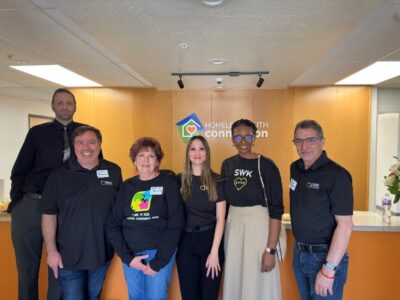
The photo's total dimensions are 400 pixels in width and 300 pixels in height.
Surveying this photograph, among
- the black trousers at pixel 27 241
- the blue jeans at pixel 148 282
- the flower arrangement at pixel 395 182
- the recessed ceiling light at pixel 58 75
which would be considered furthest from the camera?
the recessed ceiling light at pixel 58 75

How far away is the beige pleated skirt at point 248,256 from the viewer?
6.49 feet

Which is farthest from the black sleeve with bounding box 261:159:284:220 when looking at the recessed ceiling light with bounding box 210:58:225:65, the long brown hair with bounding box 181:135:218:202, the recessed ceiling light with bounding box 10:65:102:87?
the recessed ceiling light with bounding box 10:65:102:87

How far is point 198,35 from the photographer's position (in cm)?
295

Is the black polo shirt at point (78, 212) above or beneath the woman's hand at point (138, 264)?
above

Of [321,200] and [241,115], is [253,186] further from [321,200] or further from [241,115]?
[241,115]

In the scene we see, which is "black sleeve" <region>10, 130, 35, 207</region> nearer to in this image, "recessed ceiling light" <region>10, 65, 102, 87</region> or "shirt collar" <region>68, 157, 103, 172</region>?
"shirt collar" <region>68, 157, 103, 172</region>

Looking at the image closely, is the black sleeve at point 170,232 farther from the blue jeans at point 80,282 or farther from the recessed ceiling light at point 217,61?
the recessed ceiling light at point 217,61

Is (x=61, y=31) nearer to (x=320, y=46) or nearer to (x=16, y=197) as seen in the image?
(x=16, y=197)

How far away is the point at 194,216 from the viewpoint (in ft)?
6.18

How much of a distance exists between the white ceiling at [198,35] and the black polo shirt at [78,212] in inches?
51.1

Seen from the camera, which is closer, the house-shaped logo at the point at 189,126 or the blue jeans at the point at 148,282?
the blue jeans at the point at 148,282

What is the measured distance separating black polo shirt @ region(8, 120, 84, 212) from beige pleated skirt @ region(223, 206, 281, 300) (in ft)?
4.01

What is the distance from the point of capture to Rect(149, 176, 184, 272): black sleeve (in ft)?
5.86

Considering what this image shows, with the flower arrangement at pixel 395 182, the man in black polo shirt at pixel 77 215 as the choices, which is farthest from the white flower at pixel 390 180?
the man in black polo shirt at pixel 77 215
